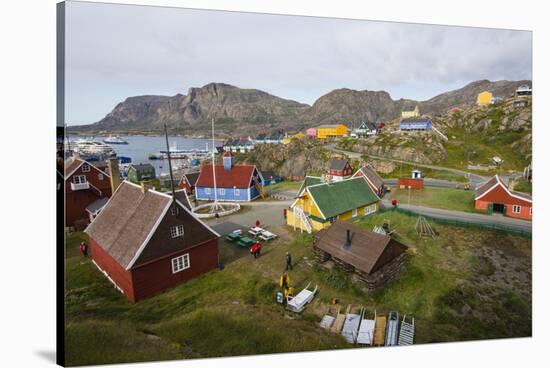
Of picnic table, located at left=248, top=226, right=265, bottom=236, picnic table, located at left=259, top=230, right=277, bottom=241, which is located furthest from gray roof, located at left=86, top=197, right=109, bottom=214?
picnic table, located at left=259, top=230, right=277, bottom=241

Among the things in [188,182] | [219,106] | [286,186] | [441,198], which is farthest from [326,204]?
[188,182]

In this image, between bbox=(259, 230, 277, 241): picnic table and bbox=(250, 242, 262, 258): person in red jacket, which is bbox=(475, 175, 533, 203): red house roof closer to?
bbox=(259, 230, 277, 241): picnic table

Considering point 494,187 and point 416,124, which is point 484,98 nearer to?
point 494,187

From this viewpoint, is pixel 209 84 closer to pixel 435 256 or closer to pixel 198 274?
pixel 198 274

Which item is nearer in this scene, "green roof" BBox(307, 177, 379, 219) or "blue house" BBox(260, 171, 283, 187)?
"green roof" BBox(307, 177, 379, 219)

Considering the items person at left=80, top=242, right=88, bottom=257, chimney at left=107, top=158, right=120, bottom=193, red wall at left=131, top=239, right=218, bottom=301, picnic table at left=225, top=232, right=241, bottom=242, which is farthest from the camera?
picnic table at left=225, top=232, right=241, bottom=242

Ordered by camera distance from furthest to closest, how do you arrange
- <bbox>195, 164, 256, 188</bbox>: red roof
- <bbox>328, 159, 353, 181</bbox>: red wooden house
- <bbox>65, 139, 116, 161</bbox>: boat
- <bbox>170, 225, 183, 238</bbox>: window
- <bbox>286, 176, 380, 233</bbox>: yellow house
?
<bbox>195, 164, 256, 188</bbox>: red roof, <bbox>328, 159, 353, 181</bbox>: red wooden house, <bbox>286, 176, 380, 233</bbox>: yellow house, <bbox>65, 139, 116, 161</bbox>: boat, <bbox>170, 225, 183, 238</bbox>: window

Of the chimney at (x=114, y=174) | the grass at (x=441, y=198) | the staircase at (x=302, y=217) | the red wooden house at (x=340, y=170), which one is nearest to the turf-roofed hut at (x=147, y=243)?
the chimney at (x=114, y=174)
